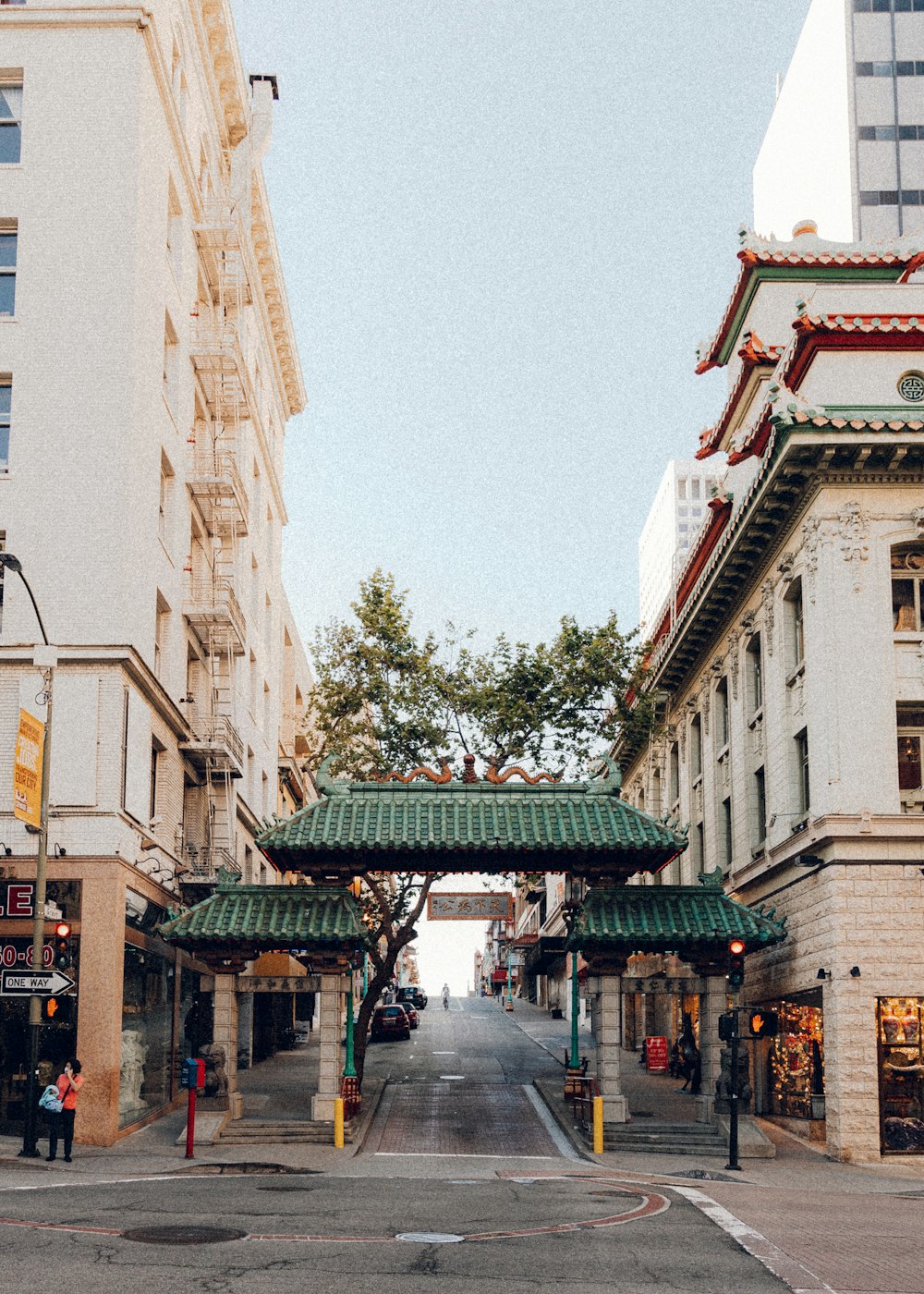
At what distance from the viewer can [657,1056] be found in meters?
49.9

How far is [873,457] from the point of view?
3344 cm

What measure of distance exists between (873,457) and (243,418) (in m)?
22.9

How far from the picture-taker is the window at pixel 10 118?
3634 cm

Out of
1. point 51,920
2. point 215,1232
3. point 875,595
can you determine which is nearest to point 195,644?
point 51,920

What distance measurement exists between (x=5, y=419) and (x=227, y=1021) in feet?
47.4

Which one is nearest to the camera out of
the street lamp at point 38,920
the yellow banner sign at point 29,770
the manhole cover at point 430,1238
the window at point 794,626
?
the manhole cover at point 430,1238

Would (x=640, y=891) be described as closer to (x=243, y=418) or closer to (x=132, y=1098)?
(x=132, y=1098)

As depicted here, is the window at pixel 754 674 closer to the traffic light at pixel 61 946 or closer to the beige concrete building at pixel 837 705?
the beige concrete building at pixel 837 705

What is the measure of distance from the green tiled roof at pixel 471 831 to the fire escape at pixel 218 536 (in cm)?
Answer: 676

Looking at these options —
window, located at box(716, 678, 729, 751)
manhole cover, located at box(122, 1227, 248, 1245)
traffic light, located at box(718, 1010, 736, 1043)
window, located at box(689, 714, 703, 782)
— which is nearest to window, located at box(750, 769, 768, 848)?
window, located at box(716, 678, 729, 751)

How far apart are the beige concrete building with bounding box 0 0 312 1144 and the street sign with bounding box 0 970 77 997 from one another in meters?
3.31

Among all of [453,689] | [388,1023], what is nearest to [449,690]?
[453,689]

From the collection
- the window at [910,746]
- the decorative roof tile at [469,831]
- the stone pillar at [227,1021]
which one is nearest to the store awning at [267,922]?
the stone pillar at [227,1021]

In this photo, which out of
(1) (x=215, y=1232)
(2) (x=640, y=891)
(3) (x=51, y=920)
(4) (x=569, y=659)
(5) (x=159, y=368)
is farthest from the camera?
(4) (x=569, y=659)
